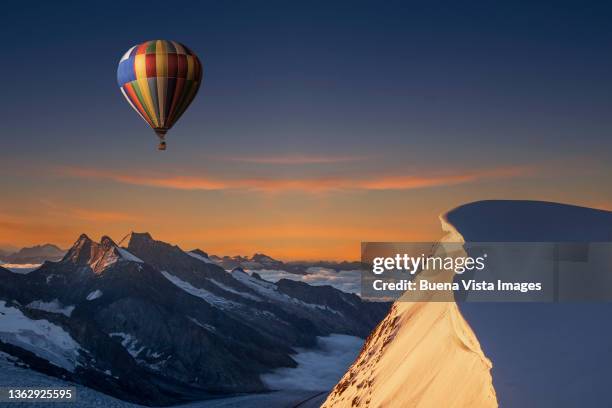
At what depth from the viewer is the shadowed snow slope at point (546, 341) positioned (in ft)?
92.3

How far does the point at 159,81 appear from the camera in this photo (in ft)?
294

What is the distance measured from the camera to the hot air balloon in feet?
292

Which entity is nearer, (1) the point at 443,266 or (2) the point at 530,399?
(2) the point at 530,399

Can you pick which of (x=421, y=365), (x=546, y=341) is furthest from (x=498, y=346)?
(x=421, y=365)

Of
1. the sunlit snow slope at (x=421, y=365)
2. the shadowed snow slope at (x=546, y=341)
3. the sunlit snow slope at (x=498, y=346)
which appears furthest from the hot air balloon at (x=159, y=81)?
the shadowed snow slope at (x=546, y=341)

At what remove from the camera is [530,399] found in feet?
91.4

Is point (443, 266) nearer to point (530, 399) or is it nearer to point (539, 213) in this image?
point (539, 213)

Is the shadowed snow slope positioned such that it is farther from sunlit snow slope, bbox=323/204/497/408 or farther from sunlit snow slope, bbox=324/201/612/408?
sunlit snow slope, bbox=323/204/497/408

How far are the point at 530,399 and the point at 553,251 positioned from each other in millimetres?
12856

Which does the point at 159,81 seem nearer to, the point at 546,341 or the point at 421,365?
the point at 421,365

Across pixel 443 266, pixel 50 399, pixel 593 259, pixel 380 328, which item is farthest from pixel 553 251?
pixel 50 399

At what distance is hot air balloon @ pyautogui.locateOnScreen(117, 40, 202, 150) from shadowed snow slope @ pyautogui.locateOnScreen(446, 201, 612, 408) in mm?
53562

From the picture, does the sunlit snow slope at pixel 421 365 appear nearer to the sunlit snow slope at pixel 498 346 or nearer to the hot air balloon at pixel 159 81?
the sunlit snow slope at pixel 498 346

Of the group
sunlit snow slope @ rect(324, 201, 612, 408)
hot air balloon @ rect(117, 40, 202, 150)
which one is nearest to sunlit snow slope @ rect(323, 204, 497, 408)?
sunlit snow slope @ rect(324, 201, 612, 408)
